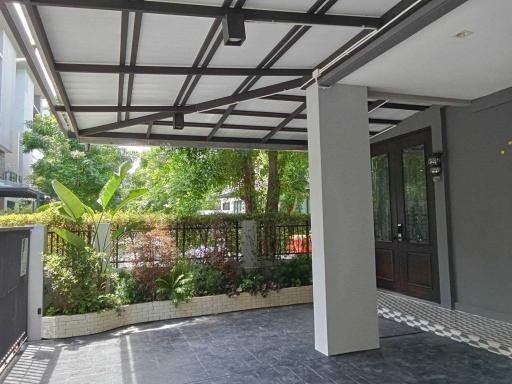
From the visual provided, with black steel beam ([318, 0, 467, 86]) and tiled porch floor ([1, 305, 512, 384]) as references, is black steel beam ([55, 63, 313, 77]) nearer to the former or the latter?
black steel beam ([318, 0, 467, 86])

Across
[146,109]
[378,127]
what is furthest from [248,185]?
[146,109]

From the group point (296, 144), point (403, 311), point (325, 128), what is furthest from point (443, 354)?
point (296, 144)

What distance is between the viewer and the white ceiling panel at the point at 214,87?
539 cm

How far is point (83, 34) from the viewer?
3955 mm

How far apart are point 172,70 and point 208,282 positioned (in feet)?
13.3

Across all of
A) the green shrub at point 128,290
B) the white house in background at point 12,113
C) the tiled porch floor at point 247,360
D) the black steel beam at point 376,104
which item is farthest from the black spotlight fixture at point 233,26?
the white house in background at point 12,113

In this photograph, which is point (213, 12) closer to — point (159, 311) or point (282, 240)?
point (159, 311)

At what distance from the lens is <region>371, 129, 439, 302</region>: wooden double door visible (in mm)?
6859

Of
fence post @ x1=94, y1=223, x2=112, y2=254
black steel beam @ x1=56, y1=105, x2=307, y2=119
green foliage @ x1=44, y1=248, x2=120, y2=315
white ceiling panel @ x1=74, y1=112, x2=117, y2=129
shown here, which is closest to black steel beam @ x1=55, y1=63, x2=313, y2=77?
black steel beam @ x1=56, y1=105, x2=307, y2=119

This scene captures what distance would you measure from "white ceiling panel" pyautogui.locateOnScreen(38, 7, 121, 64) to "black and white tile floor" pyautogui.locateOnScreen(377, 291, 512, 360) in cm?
538

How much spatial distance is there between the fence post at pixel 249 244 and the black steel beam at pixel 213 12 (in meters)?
5.46

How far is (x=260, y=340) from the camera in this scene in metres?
5.49

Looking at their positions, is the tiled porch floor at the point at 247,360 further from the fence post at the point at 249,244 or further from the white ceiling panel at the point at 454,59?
the white ceiling panel at the point at 454,59

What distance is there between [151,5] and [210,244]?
5.62 m
